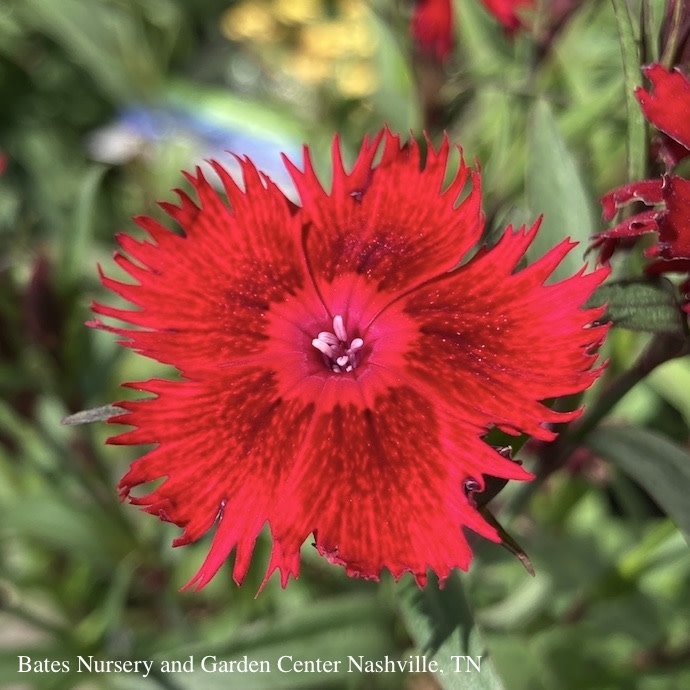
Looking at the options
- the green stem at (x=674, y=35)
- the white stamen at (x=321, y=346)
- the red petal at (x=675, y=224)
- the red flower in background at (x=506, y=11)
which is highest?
the red flower in background at (x=506, y=11)

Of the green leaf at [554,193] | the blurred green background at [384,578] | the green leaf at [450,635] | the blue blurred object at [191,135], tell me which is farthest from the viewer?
the blue blurred object at [191,135]

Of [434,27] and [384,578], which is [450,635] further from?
[434,27]

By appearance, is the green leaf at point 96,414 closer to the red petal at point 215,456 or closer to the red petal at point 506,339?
the red petal at point 215,456

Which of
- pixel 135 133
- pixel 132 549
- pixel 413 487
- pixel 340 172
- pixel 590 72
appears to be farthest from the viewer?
pixel 135 133

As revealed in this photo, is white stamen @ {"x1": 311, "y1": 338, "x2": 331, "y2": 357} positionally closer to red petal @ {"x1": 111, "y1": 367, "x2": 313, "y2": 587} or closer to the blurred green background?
red petal @ {"x1": 111, "y1": 367, "x2": 313, "y2": 587}

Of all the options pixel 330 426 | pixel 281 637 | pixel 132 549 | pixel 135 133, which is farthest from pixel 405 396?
pixel 135 133

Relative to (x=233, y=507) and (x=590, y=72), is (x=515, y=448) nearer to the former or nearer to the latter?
(x=233, y=507)

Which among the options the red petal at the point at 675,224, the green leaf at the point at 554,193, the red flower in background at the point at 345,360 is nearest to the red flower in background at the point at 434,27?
the green leaf at the point at 554,193
